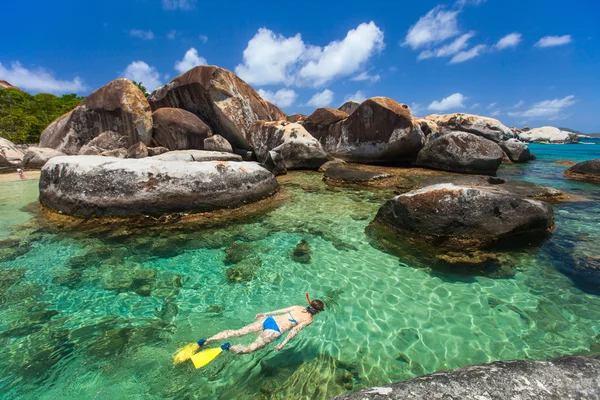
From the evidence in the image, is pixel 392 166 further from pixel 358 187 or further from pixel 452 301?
pixel 452 301

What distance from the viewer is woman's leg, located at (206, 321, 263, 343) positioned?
337cm

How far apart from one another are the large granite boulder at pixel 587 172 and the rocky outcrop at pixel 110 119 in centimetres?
2435

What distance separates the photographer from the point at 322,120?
19672 mm

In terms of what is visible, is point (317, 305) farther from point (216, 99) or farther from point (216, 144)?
point (216, 99)

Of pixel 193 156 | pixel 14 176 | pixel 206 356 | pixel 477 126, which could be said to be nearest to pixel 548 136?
pixel 477 126

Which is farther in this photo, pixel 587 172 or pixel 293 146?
pixel 293 146

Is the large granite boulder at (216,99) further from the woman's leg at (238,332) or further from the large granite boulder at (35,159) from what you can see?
the woman's leg at (238,332)

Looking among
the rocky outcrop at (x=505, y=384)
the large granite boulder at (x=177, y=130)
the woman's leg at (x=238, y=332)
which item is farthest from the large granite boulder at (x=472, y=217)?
the large granite boulder at (x=177, y=130)

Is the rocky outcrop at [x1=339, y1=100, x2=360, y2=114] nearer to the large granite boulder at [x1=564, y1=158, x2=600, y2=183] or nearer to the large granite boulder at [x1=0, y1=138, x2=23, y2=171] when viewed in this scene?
the large granite boulder at [x1=564, y1=158, x2=600, y2=183]

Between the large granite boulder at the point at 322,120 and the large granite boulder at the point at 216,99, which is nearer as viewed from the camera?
the large granite boulder at the point at 216,99

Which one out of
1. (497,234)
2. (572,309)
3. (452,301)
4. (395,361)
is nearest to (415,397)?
(395,361)

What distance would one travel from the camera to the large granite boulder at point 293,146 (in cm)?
1509

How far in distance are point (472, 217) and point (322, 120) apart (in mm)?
15358

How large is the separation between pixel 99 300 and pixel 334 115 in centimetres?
1761
